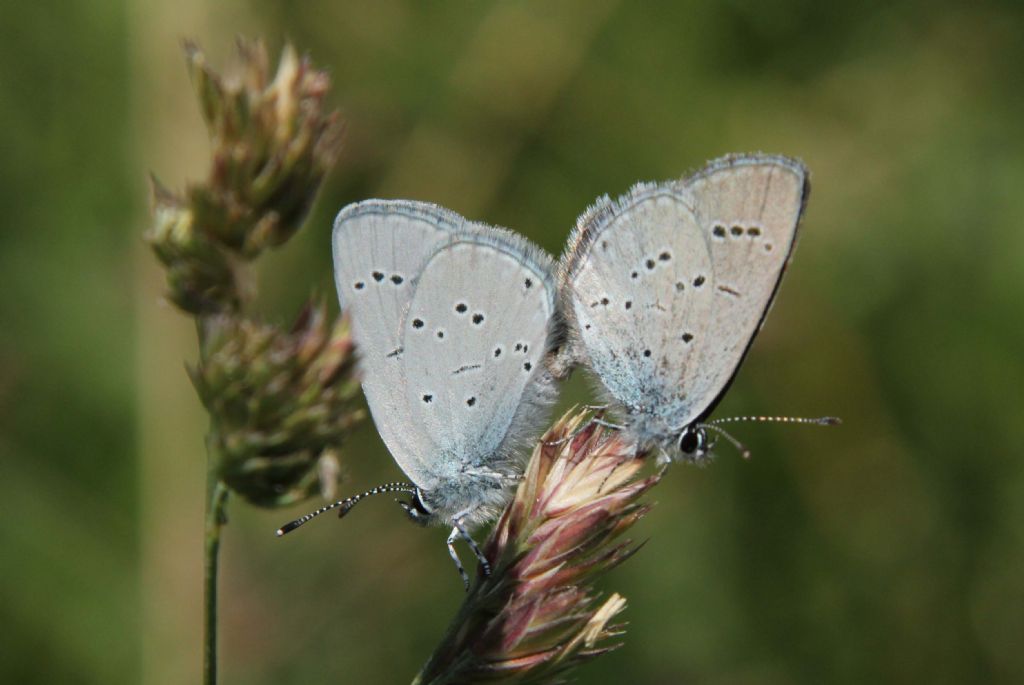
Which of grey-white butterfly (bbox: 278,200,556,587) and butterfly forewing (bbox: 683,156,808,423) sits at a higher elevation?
butterfly forewing (bbox: 683,156,808,423)

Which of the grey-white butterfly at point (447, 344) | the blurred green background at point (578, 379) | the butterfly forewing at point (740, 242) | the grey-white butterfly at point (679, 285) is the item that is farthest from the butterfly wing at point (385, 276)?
the blurred green background at point (578, 379)

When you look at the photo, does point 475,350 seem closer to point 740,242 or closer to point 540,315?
point 540,315

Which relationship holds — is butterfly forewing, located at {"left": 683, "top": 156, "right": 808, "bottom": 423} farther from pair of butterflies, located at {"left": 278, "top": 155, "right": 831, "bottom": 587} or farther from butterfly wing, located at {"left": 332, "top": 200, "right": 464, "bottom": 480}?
butterfly wing, located at {"left": 332, "top": 200, "right": 464, "bottom": 480}

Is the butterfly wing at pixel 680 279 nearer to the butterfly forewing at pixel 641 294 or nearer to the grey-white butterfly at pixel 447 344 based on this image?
the butterfly forewing at pixel 641 294

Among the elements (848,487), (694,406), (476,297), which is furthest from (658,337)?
(848,487)

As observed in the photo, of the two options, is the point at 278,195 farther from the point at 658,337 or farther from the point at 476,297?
the point at 658,337

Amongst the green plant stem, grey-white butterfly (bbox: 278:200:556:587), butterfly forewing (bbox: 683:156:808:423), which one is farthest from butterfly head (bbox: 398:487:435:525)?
the green plant stem
